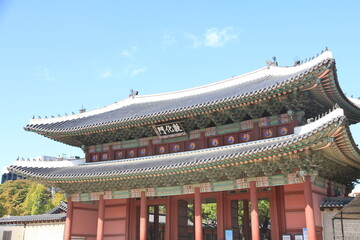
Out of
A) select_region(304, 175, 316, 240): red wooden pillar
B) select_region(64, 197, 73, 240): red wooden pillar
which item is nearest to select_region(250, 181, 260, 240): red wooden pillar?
select_region(304, 175, 316, 240): red wooden pillar

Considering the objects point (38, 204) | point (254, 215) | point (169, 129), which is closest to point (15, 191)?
point (38, 204)

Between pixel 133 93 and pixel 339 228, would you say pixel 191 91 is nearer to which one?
pixel 133 93

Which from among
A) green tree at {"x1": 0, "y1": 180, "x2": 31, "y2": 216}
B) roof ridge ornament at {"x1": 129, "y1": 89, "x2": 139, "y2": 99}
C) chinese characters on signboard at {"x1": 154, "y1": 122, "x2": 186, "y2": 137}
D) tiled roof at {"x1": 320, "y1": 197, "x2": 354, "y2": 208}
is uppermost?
roof ridge ornament at {"x1": 129, "y1": 89, "x2": 139, "y2": 99}

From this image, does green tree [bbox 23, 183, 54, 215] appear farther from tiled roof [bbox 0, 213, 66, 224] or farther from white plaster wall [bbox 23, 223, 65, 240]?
white plaster wall [bbox 23, 223, 65, 240]

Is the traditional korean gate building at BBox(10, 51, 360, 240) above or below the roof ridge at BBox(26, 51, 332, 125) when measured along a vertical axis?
below

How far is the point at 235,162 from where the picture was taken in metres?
15.4

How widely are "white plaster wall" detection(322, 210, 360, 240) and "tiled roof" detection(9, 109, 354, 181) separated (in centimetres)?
376

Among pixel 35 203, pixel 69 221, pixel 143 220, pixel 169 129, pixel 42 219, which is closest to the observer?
pixel 143 220

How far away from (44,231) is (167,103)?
11.9 m

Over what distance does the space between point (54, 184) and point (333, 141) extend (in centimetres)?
1499

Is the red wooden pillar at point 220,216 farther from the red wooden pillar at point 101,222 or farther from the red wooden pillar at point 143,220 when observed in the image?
the red wooden pillar at point 101,222

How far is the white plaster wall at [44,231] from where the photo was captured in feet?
78.2

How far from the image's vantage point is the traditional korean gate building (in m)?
15.2

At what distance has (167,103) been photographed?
930 inches
